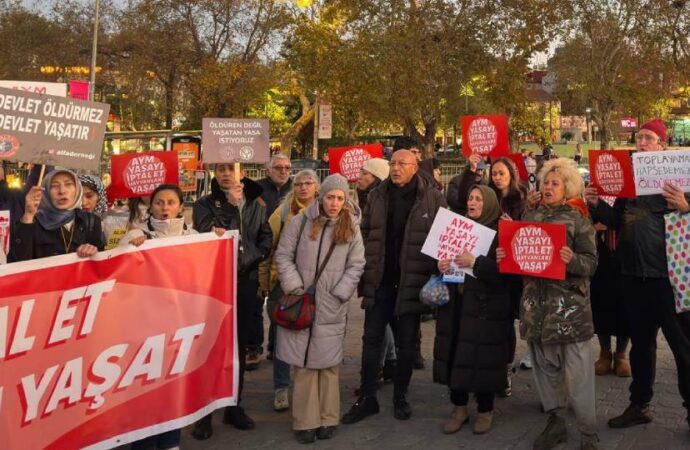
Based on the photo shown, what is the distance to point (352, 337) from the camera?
7.59m

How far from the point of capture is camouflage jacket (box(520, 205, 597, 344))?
174 inches

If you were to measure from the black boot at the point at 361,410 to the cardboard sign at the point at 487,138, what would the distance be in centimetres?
308

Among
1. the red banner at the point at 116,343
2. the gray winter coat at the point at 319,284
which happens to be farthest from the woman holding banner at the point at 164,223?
the gray winter coat at the point at 319,284

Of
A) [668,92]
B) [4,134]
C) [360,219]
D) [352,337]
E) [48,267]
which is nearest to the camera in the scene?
[48,267]

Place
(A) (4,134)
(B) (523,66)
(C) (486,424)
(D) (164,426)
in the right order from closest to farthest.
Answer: (D) (164,426), (A) (4,134), (C) (486,424), (B) (523,66)

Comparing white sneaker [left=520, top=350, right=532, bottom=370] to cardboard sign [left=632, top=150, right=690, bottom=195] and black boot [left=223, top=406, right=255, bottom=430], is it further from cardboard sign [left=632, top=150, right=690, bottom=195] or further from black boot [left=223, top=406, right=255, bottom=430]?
black boot [left=223, top=406, right=255, bottom=430]

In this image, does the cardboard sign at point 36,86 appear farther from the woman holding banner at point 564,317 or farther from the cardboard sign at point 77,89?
the woman holding banner at point 564,317

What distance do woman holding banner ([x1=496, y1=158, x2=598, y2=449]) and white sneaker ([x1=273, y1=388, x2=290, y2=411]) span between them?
188 centimetres

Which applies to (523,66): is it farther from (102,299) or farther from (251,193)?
(102,299)

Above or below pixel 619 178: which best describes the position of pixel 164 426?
below

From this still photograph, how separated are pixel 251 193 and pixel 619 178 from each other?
2.71 meters

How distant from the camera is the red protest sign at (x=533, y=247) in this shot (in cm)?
434

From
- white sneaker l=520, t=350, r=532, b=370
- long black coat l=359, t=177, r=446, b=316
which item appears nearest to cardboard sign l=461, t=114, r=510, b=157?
white sneaker l=520, t=350, r=532, b=370

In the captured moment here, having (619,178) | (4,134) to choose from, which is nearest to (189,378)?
(4,134)
